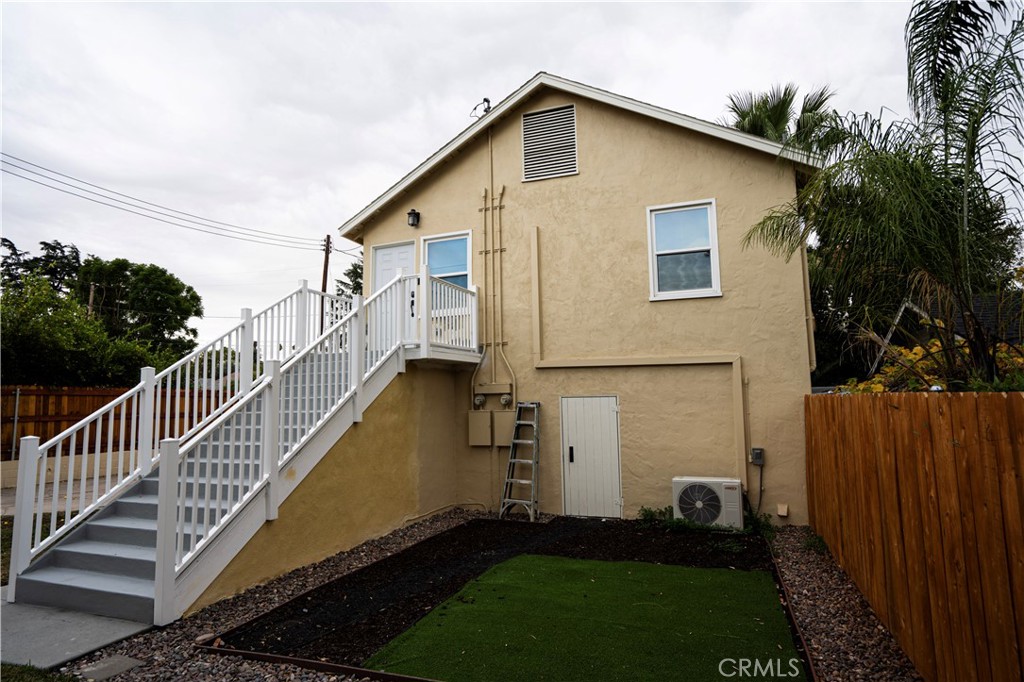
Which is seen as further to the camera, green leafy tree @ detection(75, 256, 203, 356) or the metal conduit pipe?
green leafy tree @ detection(75, 256, 203, 356)

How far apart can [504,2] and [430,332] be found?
503 centimetres

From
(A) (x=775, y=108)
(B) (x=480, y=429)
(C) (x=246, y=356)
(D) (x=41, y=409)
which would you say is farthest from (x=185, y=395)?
(A) (x=775, y=108)

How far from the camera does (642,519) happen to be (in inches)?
307

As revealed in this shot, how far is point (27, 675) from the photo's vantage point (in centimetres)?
336

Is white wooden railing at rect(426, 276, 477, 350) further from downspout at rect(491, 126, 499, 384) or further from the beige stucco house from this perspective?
downspout at rect(491, 126, 499, 384)

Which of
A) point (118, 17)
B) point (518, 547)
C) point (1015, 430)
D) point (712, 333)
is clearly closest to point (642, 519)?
point (518, 547)

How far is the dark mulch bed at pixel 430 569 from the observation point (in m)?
3.95

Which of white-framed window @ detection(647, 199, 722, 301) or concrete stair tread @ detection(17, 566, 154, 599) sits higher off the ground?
white-framed window @ detection(647, 199, 722, 301)

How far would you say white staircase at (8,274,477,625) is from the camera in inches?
171

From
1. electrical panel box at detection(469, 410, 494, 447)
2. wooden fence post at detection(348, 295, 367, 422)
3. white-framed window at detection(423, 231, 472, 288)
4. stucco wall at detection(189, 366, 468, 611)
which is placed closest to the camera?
stucco wall at detection(189, 366, 468, 611)

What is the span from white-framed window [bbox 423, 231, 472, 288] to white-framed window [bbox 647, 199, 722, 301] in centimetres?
311

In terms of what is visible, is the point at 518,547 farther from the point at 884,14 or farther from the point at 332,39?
the point at 332,39

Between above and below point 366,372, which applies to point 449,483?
below

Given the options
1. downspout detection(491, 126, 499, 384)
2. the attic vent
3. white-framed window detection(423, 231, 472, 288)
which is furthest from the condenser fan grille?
the attic vent
